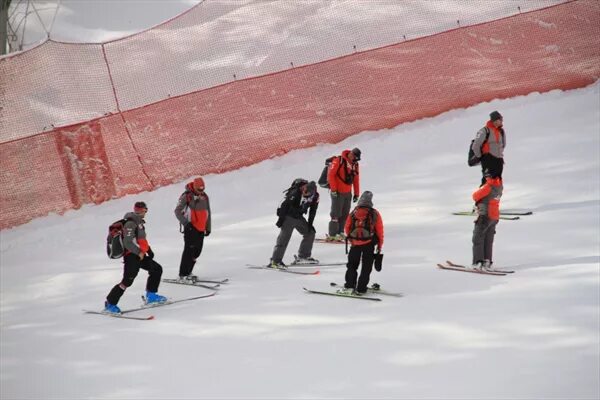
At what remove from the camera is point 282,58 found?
23781 mm

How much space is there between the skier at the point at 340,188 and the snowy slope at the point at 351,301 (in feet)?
1.53

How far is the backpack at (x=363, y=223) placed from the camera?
46.3 ft

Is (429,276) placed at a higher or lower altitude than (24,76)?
lower

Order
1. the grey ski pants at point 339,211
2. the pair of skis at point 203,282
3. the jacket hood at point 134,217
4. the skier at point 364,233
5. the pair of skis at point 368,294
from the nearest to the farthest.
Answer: the skier at point 364,233, the pair of skis at point 368,294, the jacket hood at point 134,217, the pair of skis at point 203,282, the grey ski pants at point 339,211

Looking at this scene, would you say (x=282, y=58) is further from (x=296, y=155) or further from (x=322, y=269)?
(x=322, y=269)

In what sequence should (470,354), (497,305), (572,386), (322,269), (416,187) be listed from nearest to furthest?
(572,386) < (470,354) < (497,305) < (322,269) < (416,187)

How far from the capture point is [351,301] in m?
14.4

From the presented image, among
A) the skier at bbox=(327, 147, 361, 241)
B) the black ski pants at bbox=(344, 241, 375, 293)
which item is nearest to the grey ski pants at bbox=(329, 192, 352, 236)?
the skier at bbox=(327, 147, 361, 241)

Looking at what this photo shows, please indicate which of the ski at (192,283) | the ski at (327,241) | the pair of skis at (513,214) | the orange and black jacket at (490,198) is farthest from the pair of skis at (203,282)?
the pair of skis at (513,214)

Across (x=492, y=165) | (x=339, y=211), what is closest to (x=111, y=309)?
(x=339, y=211)

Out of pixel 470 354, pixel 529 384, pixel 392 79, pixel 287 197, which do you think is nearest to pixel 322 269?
pixel 287 197

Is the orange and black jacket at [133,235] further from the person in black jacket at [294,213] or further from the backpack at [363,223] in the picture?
the backpack at [363,223]

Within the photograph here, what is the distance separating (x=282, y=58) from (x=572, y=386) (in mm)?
13988

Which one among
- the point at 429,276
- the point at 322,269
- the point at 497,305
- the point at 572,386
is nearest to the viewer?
the point at 572,386
